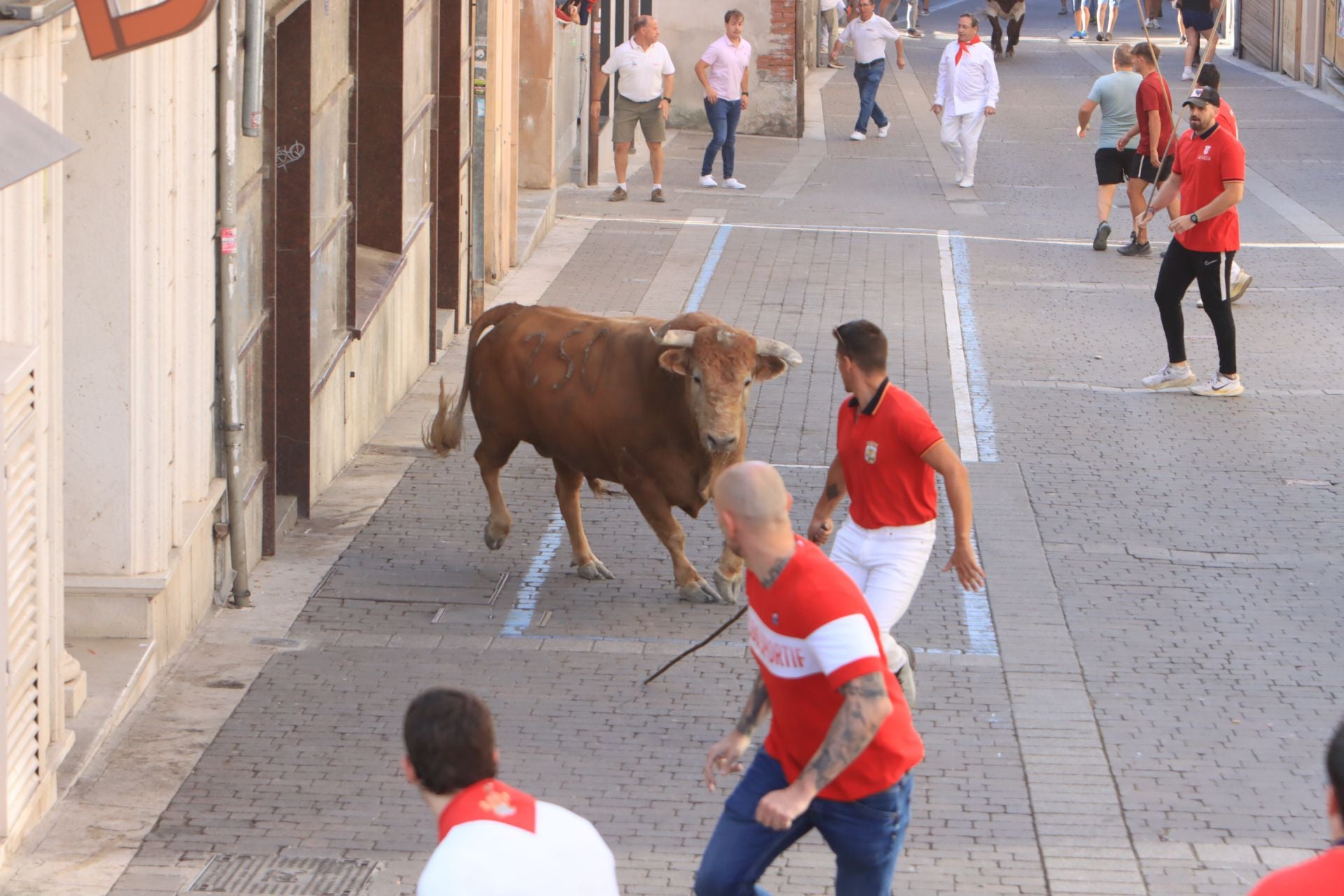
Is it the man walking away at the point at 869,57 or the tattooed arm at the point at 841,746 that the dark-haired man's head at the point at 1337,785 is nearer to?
the tattooed arm at the point at 841,746

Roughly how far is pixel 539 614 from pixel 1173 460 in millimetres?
4778

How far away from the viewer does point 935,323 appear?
Answer: 1557cm

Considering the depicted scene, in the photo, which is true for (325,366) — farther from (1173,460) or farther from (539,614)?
(1173,460)

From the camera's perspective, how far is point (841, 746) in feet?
14.3

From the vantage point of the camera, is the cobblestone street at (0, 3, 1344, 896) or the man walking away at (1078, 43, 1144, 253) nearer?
the cobblestone street at (0, 3, 1344, 896)

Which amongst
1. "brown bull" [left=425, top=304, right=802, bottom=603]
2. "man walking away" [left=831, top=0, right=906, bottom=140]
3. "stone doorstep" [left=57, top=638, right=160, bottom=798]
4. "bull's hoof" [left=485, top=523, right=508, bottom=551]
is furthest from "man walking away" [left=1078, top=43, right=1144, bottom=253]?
"stone doorstep" [left=57, top=638, right=160, bottom=798]

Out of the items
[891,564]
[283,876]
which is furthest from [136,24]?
[891,564]

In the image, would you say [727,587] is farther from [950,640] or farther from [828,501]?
[828,501]

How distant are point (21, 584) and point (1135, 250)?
15.0m

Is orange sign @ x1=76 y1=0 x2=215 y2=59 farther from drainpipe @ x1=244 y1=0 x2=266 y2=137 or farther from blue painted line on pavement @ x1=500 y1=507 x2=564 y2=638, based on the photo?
blue painted line on pavement @ x1=500 y1=507 x2=564 y2=638

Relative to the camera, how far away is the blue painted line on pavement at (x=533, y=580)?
28.4 ft

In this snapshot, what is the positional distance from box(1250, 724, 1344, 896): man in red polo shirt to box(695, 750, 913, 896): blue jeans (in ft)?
4.73

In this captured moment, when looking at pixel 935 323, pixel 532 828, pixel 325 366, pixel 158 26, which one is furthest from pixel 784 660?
pixel 935 323

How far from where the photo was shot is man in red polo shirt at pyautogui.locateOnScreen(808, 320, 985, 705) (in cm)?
649
